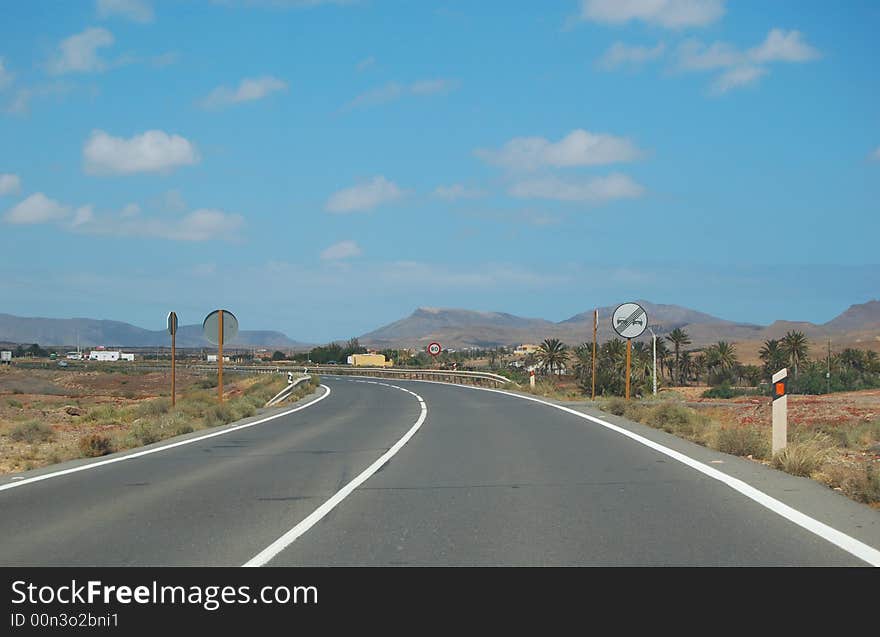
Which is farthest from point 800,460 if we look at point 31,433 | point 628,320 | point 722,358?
point 722,358

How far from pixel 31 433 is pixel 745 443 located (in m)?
19.7

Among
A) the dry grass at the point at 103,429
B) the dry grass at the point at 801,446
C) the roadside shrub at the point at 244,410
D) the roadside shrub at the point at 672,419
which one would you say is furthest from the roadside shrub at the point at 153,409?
the roadside shrub at the point at 672,419

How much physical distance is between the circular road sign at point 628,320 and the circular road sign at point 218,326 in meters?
11.2

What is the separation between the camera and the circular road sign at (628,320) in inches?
997

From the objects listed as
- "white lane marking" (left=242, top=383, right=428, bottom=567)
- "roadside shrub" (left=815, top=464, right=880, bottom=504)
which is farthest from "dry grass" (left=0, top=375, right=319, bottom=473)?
"roadside shrub" (left=815, top=464, right=880, bottom=504)

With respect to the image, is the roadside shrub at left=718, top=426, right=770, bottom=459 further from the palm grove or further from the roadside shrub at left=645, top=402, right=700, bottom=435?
the palm grove

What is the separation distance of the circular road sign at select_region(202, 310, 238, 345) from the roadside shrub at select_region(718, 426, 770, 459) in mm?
15899

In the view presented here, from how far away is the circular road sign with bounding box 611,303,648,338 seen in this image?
2531cm

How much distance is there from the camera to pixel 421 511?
9672 millimetres
